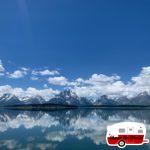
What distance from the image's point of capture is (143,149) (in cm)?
3872

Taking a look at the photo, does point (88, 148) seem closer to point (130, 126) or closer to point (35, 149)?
point (35, 149)

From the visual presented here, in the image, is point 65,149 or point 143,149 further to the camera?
point 65,149

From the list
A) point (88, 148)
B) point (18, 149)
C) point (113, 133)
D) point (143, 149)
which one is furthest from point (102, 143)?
point (113, 133)

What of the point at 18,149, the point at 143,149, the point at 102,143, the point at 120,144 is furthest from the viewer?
the point at 102,143

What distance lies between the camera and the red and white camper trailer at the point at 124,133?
11.5 metres

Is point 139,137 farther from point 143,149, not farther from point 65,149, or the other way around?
point 65,149

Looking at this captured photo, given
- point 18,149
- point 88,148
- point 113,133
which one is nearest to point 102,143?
point 88,148

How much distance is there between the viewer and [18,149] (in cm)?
4153

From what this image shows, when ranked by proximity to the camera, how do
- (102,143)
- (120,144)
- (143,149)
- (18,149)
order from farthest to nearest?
(102,143) < (18,149) < (143,149) < (120,144)

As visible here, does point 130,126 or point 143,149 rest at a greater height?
point 130,126

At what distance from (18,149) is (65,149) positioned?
5.98 metres

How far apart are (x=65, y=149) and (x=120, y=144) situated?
106 ft

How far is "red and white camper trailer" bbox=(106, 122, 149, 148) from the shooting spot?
11478 millimetres

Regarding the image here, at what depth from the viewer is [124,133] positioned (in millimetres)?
11617
